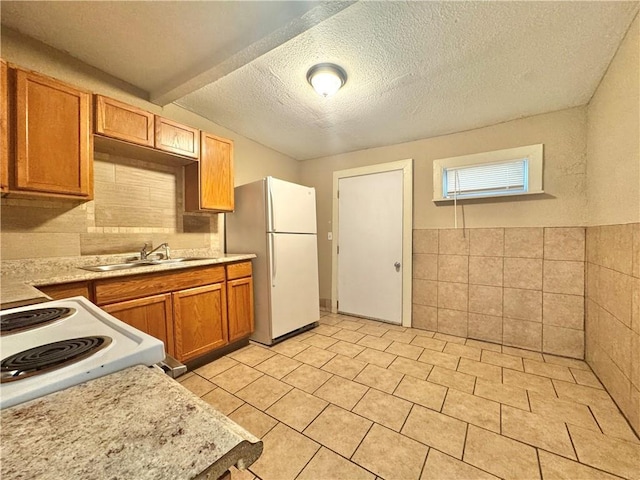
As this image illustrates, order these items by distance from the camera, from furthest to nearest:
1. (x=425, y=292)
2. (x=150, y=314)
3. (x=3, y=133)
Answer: (x=425, y=292) → (x=150, y=314) → (x=3, y=133)

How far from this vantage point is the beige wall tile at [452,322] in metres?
2.88

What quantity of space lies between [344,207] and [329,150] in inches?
32.3

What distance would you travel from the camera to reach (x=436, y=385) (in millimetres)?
1976

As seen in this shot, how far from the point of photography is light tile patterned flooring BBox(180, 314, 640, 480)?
1.30 m

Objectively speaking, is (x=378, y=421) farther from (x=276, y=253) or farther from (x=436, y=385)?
(x=276, y=253)

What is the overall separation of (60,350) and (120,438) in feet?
1.40

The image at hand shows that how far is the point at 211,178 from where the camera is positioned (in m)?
2.54

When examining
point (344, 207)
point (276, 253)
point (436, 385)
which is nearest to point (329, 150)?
point (344, 207)

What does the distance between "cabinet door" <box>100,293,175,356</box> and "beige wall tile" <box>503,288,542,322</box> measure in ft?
10.1

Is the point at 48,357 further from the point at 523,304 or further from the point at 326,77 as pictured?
the point at 523,304

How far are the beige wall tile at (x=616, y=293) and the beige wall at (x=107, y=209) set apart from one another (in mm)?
3274

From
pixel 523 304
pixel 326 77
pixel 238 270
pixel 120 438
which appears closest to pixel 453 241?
pixel 523 304

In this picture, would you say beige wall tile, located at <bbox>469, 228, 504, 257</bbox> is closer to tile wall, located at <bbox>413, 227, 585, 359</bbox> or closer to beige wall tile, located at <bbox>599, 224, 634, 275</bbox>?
tile wall, located at <bbox>413, 227, 585, 359</bbox>

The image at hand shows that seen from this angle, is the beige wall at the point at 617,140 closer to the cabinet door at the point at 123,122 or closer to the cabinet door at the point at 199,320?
the cabinet door at the point at 199,320
